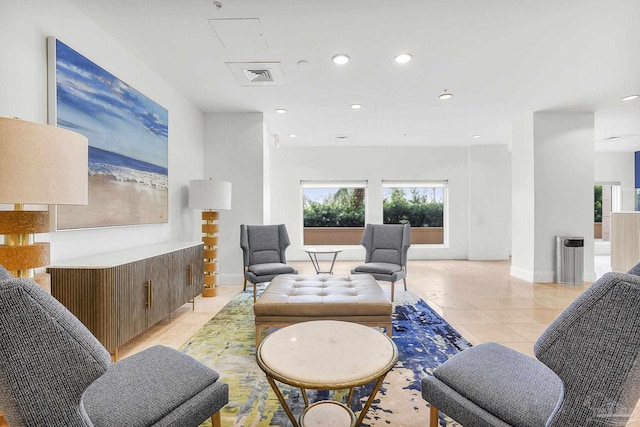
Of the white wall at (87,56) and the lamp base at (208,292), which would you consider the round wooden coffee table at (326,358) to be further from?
the lamp base at (208,292)

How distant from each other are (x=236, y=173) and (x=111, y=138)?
2.30 meters

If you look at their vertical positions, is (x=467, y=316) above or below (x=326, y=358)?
below

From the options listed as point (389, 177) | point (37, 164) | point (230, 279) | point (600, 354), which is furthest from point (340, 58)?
point (389, 177)

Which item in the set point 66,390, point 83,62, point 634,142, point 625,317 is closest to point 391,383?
point 625,317

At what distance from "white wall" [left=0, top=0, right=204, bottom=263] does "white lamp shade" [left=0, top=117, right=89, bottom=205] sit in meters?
0.81

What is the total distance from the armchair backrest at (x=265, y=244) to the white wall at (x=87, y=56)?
921mm

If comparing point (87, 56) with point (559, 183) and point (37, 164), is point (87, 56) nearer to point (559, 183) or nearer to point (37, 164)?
point (37, 164)

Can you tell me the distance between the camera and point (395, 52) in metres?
3.17

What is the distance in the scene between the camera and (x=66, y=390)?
0.89m

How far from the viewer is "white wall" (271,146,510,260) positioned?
757 cm

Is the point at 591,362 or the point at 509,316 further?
the point at 509,316

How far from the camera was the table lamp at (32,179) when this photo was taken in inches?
55.4

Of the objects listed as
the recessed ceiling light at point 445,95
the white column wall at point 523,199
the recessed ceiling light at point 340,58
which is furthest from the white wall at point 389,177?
the recessed ceiling light at point 340,58

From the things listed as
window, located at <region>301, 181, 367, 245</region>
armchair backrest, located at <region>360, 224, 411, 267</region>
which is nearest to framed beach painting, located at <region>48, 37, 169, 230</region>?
armchair backrest, located at <region>360, 224, 411, 267</region>
